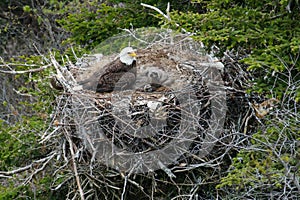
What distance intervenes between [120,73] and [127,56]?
22 cm

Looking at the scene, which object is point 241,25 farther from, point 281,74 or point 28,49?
point 28,49

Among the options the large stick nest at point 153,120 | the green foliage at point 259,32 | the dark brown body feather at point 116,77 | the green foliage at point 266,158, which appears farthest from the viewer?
the dark brown body feather at point 116,77

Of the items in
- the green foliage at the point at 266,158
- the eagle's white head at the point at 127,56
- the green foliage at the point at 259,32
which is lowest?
the green foliage at the point at 266,158

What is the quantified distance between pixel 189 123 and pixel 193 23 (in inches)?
39.4

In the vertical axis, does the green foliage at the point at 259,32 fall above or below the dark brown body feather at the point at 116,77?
above

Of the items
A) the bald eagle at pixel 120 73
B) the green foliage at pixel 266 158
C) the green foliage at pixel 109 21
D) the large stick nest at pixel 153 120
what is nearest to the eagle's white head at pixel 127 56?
the bald eagle at pixel 120 73

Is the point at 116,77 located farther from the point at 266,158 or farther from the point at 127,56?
the point at 266,158

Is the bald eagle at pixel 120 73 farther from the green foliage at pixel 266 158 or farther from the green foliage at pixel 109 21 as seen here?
the green foliage at pixel 266 158

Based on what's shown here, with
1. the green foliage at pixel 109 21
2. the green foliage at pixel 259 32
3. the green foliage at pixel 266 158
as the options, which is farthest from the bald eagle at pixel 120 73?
the green foliage at pixel 266 158

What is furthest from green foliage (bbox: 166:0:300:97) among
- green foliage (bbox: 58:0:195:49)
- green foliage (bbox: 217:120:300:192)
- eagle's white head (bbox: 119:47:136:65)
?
green foliage (bbox: 58:0:195:49)

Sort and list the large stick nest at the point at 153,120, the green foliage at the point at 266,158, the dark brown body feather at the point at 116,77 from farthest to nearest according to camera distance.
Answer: the dark brown body feather at the point at 116,77 < the large stick nest at the point at 153,120 < the green foliage at the point at 266,158

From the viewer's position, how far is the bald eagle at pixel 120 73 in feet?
21.4

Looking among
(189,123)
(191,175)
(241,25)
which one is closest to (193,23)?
(241,25)

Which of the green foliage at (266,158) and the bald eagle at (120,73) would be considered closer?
the green foliage at (266,158)
